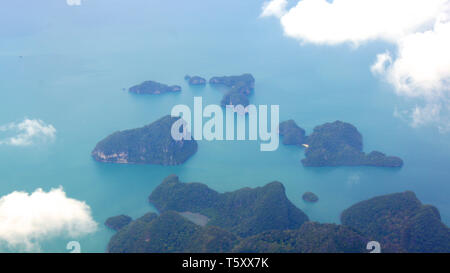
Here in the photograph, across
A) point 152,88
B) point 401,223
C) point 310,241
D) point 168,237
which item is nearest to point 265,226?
point 310,241

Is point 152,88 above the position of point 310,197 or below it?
above

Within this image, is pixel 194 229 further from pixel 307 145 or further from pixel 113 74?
pixel 113 74

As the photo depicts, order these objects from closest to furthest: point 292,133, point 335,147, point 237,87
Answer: point 335,147 < point 292,133 < point 237,87

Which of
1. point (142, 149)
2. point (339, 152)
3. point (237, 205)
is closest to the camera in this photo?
point (237, 205)

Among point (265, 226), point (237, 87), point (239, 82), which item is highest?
point (239, 82)

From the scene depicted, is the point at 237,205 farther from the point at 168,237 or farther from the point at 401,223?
the point at 401,223

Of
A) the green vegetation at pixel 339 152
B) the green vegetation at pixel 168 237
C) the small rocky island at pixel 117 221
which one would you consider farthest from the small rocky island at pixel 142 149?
the green vegetation at pixel 339 152

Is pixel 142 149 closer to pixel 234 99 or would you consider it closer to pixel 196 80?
pixel 234 99

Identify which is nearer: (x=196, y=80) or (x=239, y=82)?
(x=239, y=82)
